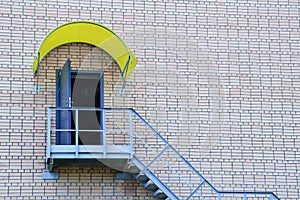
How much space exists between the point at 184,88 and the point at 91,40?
7.48ft

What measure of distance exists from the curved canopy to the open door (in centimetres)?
56

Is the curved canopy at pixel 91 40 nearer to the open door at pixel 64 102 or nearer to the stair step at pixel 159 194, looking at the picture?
the open door at pixel 64 102

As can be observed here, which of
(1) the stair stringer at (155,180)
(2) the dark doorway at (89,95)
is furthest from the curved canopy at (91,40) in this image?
(1) the stair stringer at (155,180)

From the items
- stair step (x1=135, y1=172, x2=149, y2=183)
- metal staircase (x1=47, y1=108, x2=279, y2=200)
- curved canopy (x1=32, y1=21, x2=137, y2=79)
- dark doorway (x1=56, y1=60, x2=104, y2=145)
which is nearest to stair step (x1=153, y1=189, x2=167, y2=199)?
metal staircase (x1=47, y1=108, x2=279, y2=200)

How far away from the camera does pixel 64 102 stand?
→ 14250mm

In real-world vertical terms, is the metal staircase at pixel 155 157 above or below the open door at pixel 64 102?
below

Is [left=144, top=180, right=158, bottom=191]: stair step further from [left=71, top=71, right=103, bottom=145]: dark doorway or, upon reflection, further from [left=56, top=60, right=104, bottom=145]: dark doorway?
[left=71, top=71, right=103, bottom=145]: dark doorway

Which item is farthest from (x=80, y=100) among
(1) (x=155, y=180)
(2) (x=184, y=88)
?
(1) (x=155, y=180)

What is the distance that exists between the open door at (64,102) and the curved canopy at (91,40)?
1.83 ft

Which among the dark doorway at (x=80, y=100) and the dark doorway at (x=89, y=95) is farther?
the dark doorway at (x=89, y=95)

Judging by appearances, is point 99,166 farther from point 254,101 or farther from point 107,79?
point 254,101

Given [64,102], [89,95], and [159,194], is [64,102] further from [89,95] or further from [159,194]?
[159,194]

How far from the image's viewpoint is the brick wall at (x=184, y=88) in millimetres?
14141

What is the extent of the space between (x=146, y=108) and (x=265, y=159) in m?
2.81
